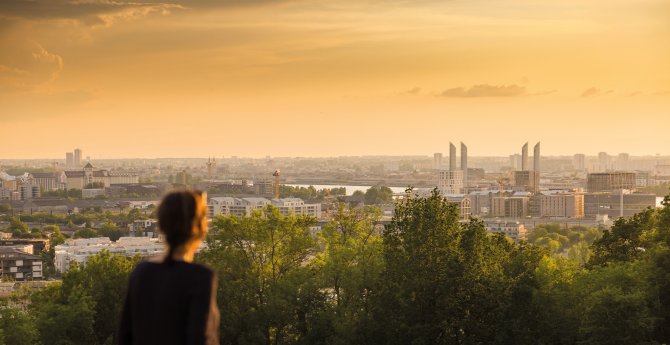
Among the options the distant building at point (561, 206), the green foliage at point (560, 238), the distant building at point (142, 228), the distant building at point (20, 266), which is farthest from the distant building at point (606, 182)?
the distant building at point (20, 266)

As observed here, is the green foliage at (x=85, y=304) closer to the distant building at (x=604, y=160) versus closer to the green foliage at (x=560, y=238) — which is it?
the green foliage at (x=560, y=238)

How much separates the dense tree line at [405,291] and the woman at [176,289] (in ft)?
30.3

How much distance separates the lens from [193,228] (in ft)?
7.43

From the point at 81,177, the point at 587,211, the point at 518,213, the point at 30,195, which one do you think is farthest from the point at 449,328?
the point at 81,177

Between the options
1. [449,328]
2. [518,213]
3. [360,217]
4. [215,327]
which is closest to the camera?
[215,327]

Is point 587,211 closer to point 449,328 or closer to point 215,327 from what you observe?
point 449,328

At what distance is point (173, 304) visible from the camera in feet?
7.32

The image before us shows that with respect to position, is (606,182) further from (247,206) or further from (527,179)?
(247,206)

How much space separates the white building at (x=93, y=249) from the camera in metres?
35.1

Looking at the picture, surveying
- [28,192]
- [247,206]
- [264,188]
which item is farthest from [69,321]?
[264,188]

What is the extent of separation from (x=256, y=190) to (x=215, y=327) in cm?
8908

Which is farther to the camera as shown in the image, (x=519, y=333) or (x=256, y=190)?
(x=256, y=190)

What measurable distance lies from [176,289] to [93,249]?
122 ft

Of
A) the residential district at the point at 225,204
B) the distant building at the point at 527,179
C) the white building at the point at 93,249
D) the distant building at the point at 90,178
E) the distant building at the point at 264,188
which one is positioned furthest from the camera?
the distant building at the point at 90,178
